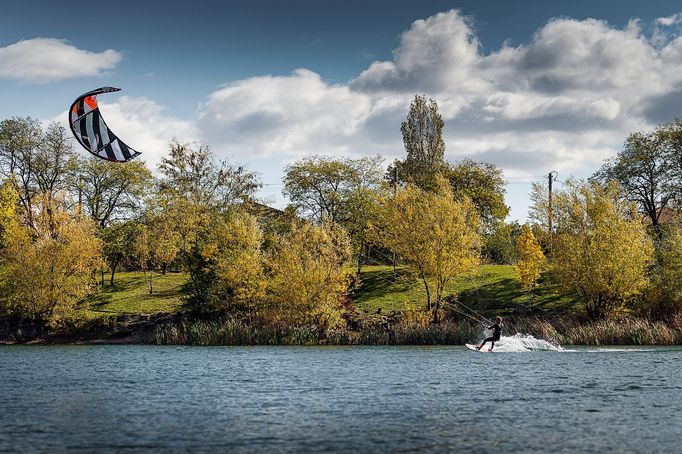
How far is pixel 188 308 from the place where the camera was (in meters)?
70.1

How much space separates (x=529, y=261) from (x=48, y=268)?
44.6m

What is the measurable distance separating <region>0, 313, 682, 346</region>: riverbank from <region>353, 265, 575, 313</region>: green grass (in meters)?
4.93

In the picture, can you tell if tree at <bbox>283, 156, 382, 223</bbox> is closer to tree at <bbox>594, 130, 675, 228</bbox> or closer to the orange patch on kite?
tree at <bbox>594, 130, 675, 228</bbox>

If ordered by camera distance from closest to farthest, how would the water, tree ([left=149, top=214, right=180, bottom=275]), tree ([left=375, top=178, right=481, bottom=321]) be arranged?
the water, tree ([left=375, top=178, right=481, bottom=321]), tree ([left=149, top=214, right=180, bottom=275])

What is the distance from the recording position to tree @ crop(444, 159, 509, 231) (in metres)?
102

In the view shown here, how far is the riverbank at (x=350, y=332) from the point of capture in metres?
54.6

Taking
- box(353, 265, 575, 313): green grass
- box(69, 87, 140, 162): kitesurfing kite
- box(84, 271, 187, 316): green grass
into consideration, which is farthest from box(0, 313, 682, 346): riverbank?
box(69, 87, 140, 162): kitesurfing kite

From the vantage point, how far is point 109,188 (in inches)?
3686

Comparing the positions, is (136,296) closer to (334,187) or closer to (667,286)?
(334,187)

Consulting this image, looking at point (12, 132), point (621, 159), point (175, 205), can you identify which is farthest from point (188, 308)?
point (621, 159)

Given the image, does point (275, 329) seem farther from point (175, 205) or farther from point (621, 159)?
point (621, 159)

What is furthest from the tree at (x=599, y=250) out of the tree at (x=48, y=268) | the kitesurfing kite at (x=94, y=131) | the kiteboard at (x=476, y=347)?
the kitesurfing kite at (x=94, y=131)

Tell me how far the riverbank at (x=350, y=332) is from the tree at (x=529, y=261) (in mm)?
4346

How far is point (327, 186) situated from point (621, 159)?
39.3 metres
